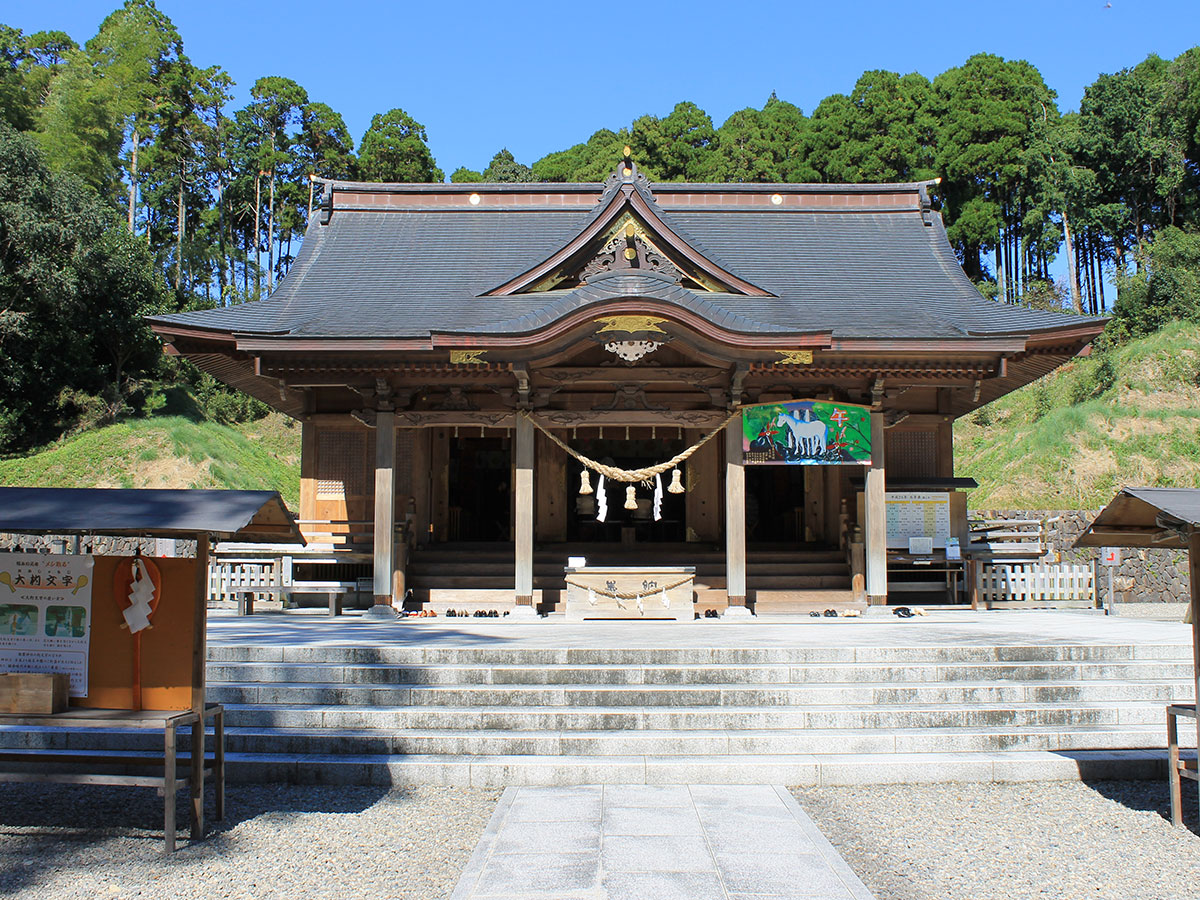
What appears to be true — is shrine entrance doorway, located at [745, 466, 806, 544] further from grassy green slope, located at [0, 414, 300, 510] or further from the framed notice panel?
grassy green slope, located at [0, 414, 300, 510]

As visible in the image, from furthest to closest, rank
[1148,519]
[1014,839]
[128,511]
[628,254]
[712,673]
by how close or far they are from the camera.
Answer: [628,254] < [712,673] < [1148,519] < [1014,839] < [128,511]

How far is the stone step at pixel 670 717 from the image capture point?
700 cm

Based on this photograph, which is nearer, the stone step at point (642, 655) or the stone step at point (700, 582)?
the stone step at point (642, 655)

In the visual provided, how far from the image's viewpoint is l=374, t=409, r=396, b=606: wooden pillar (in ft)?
39.1

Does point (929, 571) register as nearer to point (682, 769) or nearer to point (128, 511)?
point (682, 769)

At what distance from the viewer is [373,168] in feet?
137

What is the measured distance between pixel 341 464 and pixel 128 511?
8.78m

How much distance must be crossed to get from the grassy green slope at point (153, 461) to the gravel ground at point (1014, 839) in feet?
65.2

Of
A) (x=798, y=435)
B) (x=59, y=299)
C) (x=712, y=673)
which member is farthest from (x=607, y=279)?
(x=59, y=299)

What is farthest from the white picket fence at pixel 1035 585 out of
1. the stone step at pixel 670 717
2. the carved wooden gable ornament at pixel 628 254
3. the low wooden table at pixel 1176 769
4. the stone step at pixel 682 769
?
the low wooden table at pixel 1176 769

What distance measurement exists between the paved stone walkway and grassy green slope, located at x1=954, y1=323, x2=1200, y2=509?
69.0 ft

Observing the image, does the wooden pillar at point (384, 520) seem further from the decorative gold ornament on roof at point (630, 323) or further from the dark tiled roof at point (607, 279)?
the decorative gold ornament on roof at point (630, 323)

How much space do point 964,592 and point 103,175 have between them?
36588 mm

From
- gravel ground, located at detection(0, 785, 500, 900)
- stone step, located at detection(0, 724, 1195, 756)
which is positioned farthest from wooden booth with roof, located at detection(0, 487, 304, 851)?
stone step, located at detection(0, 724, 1195, 756)
